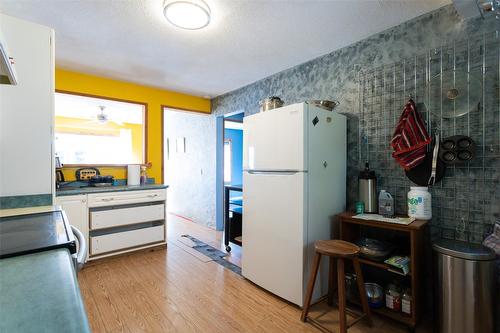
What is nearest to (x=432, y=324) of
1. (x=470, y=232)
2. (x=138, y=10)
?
(x=470, y=232)

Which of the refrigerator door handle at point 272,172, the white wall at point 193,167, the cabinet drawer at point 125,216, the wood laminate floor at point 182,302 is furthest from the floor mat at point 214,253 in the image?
the refrigerator door handle at point 272,172

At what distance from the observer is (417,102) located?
1959mm

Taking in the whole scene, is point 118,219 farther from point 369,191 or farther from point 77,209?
point 369,191

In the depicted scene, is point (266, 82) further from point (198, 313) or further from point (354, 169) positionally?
point (198, 313)

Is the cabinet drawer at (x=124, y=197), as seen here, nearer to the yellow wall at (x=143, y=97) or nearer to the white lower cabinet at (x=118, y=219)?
the white lower cabinet at (x=118, y=219)

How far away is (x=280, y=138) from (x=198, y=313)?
153cm

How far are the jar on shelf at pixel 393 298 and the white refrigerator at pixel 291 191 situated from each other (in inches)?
18.4

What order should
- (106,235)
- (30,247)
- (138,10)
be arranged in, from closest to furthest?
(30,247) < (138,10) < (106,235)

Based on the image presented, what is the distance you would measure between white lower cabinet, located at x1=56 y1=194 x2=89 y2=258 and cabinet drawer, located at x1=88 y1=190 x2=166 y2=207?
0.08 metres

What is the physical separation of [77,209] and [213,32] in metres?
2.34

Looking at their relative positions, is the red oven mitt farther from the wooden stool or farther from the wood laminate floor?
the wood laminate floor

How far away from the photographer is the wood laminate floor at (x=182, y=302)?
1.78 meters

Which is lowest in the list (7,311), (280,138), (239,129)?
(7,311)

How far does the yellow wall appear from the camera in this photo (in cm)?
311
